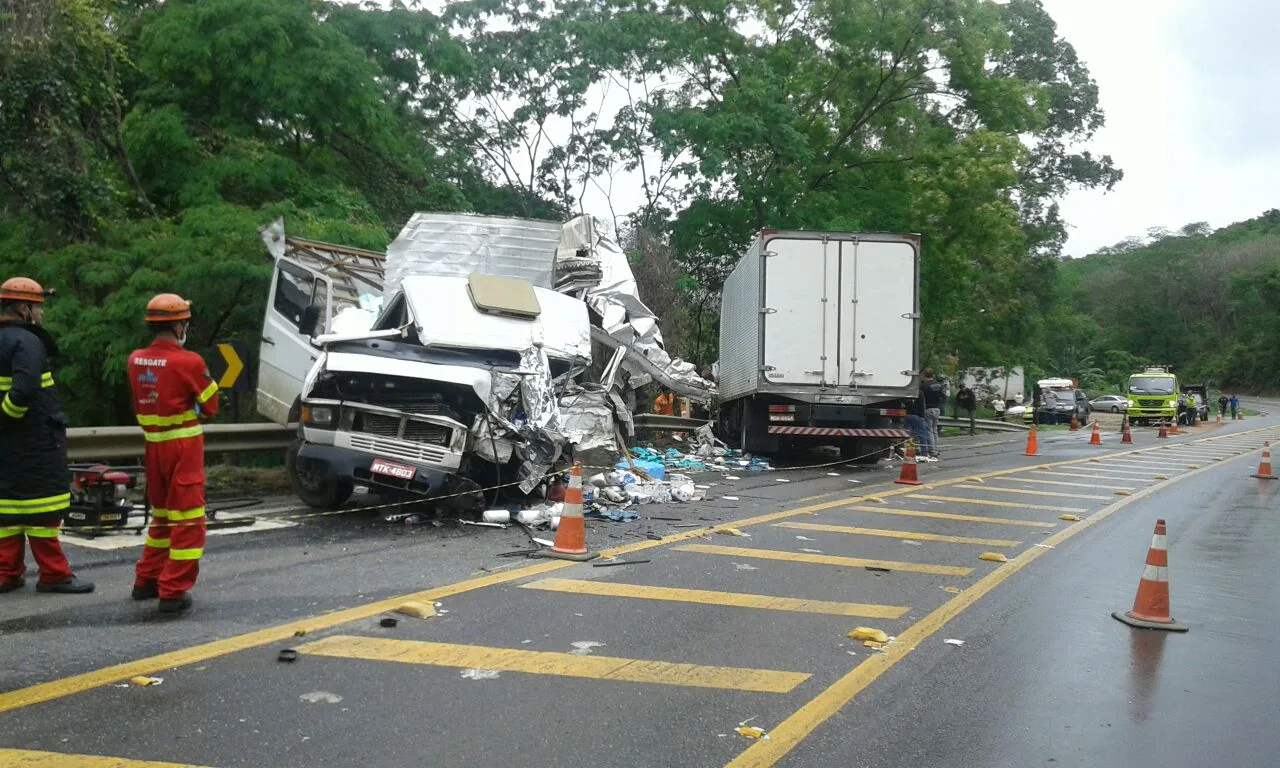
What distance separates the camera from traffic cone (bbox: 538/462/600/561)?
26.7 feet

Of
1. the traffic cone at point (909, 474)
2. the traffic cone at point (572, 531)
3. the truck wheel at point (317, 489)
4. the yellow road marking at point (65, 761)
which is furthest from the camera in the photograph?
the traffic cone at point (909, 474)

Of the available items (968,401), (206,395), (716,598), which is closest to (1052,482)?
(716,598)

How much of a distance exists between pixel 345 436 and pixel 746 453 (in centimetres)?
1000

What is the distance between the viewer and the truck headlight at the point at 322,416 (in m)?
9.55

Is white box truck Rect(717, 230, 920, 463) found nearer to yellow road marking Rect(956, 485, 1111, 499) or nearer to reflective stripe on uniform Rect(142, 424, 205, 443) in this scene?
yellow road marking Rect(956, 485, 1111, 499)

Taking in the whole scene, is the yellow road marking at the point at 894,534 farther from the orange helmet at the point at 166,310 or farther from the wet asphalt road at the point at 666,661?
the orange helmet at the point at 166,310

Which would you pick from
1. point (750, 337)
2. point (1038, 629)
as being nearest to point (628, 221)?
A: point (750, 337)

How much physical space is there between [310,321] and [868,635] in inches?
274

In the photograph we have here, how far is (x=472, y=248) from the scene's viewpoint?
13.5 metres

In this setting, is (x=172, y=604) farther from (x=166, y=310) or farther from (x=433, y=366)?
(x=433, y=366)

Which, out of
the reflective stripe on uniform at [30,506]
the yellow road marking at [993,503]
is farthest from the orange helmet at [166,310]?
the yellow road marking at [993,503]

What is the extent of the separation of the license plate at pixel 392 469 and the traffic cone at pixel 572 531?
1595mm

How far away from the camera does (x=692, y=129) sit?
25266mm

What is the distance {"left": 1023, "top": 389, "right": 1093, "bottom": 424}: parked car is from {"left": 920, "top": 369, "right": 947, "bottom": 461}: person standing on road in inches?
1152
